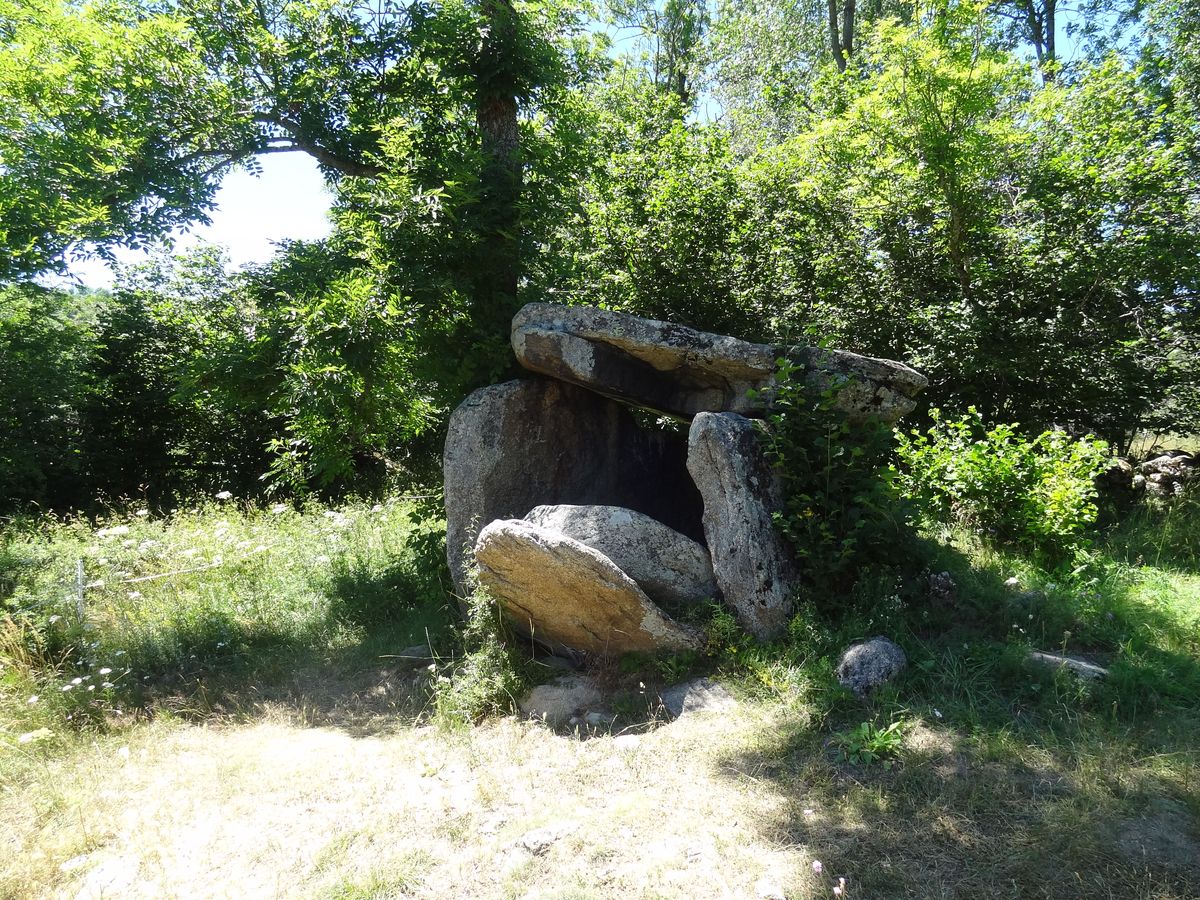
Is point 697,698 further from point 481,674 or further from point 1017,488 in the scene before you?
point 1017,488

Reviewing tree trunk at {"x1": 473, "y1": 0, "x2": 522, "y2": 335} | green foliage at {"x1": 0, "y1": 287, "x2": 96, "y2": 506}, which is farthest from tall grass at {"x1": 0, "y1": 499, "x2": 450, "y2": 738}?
green foliage at {"x1": 0, "y1": 287, "x2": 96, "y2": 506}

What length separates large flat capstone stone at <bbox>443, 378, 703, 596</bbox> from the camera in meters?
6.83

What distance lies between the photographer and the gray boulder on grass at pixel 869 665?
4633mm

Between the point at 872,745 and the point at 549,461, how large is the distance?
3990 millimetres

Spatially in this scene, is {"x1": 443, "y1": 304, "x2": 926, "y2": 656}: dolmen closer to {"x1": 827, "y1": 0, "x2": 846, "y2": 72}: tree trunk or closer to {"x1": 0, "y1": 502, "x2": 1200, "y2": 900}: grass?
{"x1": 0, "y1": 502, "x2": 1200, "y2": 900}: grass

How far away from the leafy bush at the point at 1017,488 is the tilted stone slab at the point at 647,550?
2.23 meters

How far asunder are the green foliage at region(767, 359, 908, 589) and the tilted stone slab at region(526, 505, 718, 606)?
29.1 inches

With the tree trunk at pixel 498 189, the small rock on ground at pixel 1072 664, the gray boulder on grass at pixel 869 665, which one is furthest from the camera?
the tree trunk at pixel 498 189

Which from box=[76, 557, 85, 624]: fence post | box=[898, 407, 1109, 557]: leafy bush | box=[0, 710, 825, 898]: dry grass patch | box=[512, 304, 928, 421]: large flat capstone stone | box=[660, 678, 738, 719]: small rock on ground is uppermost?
box=[512, 304, 928, 421]: large flat capstone stone

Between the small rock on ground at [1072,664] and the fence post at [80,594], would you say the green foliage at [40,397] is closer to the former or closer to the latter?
the fence post at [80,594]

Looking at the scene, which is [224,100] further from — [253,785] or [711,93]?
[711,93]

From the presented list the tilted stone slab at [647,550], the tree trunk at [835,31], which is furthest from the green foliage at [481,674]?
the tree trunk at [835,31]

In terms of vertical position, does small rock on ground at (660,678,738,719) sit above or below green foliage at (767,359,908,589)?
below

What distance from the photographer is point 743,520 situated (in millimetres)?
5492
